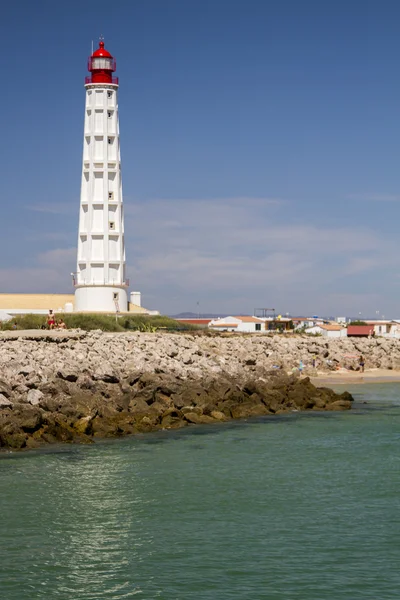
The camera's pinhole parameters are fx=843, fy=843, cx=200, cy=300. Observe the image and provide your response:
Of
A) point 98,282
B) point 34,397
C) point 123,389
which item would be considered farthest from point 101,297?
point 34,397

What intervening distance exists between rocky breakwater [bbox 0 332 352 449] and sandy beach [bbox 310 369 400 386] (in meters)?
3.79

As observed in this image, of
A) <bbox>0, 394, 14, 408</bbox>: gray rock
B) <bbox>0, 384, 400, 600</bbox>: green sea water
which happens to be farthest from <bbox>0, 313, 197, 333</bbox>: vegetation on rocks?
<bbox>0, 384, 400, 600</bbox>: green sea water

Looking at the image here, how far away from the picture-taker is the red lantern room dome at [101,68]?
54.3 m

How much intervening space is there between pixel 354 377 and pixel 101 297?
19034 millimetres

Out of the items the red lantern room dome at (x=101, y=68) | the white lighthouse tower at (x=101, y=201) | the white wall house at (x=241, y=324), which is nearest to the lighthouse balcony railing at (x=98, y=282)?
the white lighthouse tower at (x=101, y=201)

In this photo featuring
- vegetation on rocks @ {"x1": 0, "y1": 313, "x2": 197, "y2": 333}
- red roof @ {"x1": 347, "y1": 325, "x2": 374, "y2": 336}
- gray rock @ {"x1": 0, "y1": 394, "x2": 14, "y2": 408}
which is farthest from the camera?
red roof @ {"x1": 347, "y1": 325, "x2": 374, "y2": 336}

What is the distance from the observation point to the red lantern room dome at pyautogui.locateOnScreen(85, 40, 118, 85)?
54281 millimetres

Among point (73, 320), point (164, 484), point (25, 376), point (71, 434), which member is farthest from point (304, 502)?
point (73, 320)

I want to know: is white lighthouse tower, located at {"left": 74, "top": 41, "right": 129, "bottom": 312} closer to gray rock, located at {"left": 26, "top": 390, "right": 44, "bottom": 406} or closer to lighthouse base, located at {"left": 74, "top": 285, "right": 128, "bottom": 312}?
lighthouse base, located at {"left": 74, "top": 285, "right": 128, "bottom": 312}

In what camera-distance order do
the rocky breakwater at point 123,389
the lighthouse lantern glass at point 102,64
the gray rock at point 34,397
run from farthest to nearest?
the lighthouse lantern glass at point 102,64 < the gray rock at point 34,397 < the rocky breakwater at point 123,389

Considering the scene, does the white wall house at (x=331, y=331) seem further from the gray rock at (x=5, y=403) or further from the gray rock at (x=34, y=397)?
the gray rock at (x=5, y=403)

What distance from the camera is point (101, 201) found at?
176 feet

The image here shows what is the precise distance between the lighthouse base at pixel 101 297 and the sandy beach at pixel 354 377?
16.9m

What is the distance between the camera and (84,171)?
5400cm
